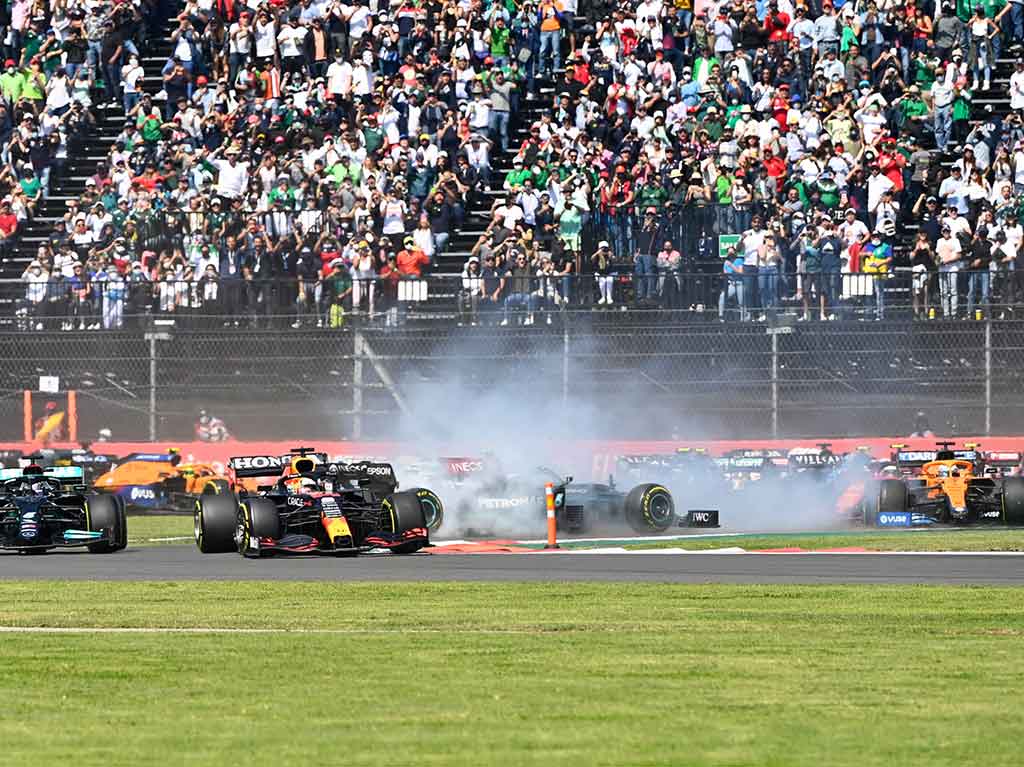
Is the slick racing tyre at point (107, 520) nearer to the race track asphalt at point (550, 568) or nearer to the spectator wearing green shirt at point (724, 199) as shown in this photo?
the race track asphalt at point (550, 568)

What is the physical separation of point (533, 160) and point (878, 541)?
497 inches

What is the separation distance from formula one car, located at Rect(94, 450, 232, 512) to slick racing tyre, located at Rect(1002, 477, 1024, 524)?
422 inches

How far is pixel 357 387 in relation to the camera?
3019cm

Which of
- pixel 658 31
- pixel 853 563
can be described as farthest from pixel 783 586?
pixel 658 31

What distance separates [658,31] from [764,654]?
78.3 ft

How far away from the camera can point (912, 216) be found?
3180cm

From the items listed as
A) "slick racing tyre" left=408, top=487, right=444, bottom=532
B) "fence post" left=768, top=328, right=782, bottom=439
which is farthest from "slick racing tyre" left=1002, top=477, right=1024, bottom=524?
"slick racing tyre" left=408, top=487, right=444, bottom=532

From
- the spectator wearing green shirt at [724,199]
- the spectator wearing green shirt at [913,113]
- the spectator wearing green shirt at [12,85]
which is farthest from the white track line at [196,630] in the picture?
the spectator wearing green shirt at [12,85]

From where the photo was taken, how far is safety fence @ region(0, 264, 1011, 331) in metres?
28.6

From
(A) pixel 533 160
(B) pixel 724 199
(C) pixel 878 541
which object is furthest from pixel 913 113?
(C) pixel 878 541

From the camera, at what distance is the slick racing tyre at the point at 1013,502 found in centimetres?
2536

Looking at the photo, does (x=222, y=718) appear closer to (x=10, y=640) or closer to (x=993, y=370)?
(x=10, y=640)

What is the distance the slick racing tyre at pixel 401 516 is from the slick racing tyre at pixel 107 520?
9.69 feet

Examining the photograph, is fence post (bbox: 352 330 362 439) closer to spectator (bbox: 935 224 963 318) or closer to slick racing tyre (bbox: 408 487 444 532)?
slick racing tyre (bbox: 408 487 444 532)
